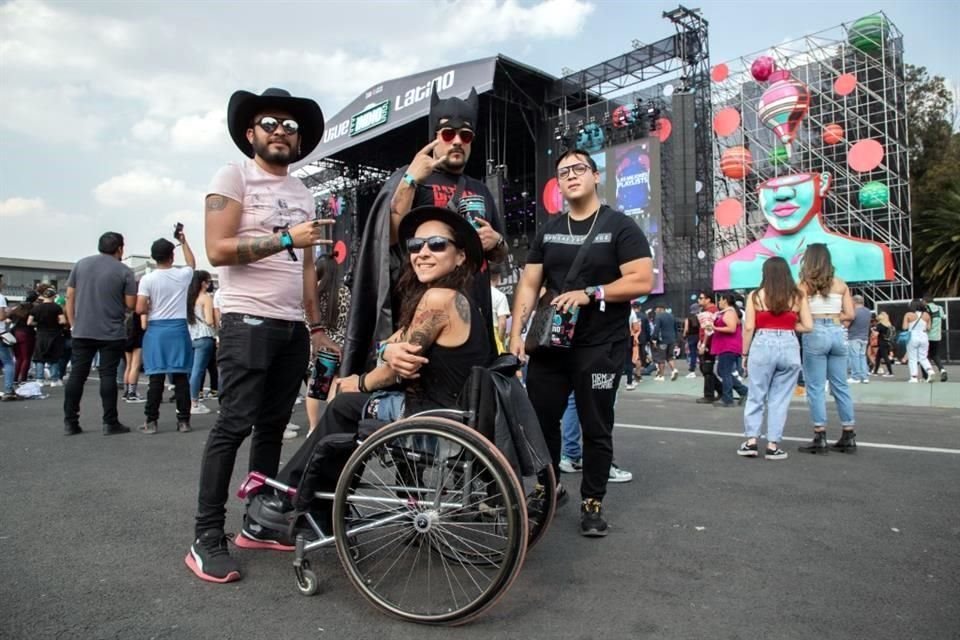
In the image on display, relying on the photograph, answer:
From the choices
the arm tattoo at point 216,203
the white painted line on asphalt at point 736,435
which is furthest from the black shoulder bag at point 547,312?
the white painted line on asphalt at point 736,435

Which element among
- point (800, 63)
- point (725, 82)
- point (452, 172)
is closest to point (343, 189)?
point (725, 82)

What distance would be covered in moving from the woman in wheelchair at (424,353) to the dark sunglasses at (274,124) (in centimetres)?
73

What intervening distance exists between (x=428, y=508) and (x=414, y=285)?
0.99 m

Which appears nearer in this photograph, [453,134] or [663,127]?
[453,134]

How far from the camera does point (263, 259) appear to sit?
2871mm

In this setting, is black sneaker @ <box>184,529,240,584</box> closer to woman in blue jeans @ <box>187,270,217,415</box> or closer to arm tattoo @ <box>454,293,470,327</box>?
arm tattoo @ <box>454,293,470,327</box>

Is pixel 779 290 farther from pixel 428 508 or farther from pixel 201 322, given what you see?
pixel 201 322

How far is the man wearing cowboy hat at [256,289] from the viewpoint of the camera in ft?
8.83

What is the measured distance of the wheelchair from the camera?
2146 millimetres

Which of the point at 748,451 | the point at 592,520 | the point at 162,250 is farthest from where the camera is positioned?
the point at 162,250

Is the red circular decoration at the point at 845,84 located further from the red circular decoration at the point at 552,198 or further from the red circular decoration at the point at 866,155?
the red circular decoration at the point at 552,198

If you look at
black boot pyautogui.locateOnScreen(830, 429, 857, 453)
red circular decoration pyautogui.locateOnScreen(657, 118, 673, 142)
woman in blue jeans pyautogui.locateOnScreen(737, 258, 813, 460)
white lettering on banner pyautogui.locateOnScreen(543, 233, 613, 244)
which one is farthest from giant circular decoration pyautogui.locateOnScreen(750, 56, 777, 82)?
white lettering on banner pyautogui.locateOnScreen(543, 233, 613, 244)

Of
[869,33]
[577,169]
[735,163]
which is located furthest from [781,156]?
[577,169]

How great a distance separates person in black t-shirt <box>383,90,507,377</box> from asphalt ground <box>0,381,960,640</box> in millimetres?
1126
